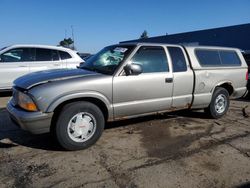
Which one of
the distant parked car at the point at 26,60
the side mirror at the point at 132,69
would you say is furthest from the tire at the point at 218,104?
the distant parked car at the point at 26,60

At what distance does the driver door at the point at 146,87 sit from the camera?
4621mm

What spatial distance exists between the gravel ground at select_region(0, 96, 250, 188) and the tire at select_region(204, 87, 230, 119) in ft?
1.80

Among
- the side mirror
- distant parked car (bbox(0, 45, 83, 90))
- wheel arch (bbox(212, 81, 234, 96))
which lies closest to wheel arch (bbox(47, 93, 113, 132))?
the side mirror

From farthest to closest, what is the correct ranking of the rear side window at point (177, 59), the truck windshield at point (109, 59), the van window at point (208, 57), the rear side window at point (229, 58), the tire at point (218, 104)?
the rear side window at point (229, 58), the tire at point (218, 104), the van window at point (208, 57), the rear side window at point (177, 59), the truck windshield at point (109, 59)

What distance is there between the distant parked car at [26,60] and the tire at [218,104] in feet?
17.7

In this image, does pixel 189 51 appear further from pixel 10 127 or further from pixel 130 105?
pixel 10 127

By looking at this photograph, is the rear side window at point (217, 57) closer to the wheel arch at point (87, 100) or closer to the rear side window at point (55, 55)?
the wheel arch at point (87, 100)

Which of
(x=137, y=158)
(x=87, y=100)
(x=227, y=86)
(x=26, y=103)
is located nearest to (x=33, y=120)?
(x=26, y=103)

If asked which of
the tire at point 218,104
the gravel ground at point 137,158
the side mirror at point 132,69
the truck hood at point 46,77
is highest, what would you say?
the side mirror at point 132,69

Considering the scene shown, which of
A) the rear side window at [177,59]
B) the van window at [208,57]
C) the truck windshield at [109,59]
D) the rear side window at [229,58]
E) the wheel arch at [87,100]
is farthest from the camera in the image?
the rear side window at [229,58]

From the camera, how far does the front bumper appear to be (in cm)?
387

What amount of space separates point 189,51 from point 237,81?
5.74 feet

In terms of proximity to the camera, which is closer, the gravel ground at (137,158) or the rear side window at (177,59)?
the gravel ground at (137,158)

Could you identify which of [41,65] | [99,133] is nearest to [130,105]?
[99,133]
